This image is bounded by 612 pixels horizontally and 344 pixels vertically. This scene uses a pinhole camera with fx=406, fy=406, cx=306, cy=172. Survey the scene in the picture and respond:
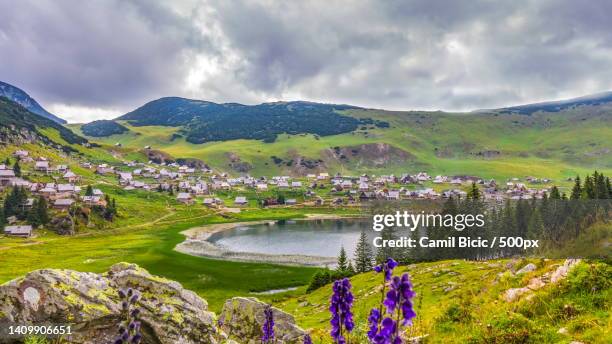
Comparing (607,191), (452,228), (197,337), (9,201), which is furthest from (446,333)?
(9,201)

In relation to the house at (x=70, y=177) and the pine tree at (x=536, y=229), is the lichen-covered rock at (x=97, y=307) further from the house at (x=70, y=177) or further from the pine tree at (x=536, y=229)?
the house at (x=70, y=177)

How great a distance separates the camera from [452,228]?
67.3 ft

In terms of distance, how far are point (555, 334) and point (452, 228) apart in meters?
10.9

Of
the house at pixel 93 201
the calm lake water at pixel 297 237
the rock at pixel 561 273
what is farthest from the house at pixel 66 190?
the rock at pixel 561 273

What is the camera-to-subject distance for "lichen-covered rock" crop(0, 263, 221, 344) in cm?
1150

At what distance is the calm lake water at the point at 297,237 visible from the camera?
10781 cm

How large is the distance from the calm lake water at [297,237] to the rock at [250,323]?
7256cm

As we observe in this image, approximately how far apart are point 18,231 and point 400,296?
139 meters

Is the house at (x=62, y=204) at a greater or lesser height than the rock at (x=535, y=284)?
lesser

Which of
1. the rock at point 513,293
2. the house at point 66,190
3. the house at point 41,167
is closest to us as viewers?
the rock at point 513,293

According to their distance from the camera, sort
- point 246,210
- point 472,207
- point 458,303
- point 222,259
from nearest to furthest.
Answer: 1. point 458,303
2. point 472,207
3. point 222,259
4. point 246,210

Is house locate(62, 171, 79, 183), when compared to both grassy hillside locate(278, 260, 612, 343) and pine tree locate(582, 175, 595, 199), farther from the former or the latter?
grassy hillside locate(278, 260, 612, 343)

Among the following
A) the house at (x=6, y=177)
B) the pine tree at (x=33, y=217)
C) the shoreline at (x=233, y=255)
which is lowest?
the shoreline at (x=233, y=255)

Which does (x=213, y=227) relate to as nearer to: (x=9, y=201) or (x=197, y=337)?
(x=9, y=201)
